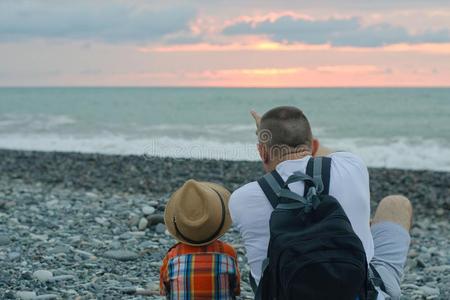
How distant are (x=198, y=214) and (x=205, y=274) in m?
0.35

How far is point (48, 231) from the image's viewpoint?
24.1 feet

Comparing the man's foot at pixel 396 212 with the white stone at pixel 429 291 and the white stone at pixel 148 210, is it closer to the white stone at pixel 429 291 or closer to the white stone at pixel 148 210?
the white stone at pixel 429 291

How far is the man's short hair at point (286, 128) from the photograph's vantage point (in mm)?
3316

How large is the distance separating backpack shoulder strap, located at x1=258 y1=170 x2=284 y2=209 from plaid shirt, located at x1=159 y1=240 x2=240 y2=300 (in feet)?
2.37

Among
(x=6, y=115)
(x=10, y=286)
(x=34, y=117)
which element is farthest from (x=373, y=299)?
(x=6, y=115)

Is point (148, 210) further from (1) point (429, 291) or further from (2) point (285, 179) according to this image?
(2) point (285, 179)

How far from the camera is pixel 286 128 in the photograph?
3.32 meters

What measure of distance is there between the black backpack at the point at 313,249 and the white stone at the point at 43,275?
2.71 m

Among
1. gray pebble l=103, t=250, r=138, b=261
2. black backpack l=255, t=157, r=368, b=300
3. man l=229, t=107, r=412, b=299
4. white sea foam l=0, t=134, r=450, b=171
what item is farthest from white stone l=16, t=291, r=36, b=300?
white sea foam l=0, t=134, r=450, b=171

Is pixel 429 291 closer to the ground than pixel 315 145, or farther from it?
closer to the ground

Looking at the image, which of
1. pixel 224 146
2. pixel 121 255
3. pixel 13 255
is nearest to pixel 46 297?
pixel 13 255

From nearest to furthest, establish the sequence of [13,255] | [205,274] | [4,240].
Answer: [205,274]
[13,255]
[4,240]

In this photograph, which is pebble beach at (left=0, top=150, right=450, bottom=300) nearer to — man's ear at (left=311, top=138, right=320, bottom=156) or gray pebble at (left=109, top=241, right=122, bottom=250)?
gray pebble at (left=109, top=241, right=122, bottom=250)

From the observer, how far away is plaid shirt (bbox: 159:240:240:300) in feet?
12.7
